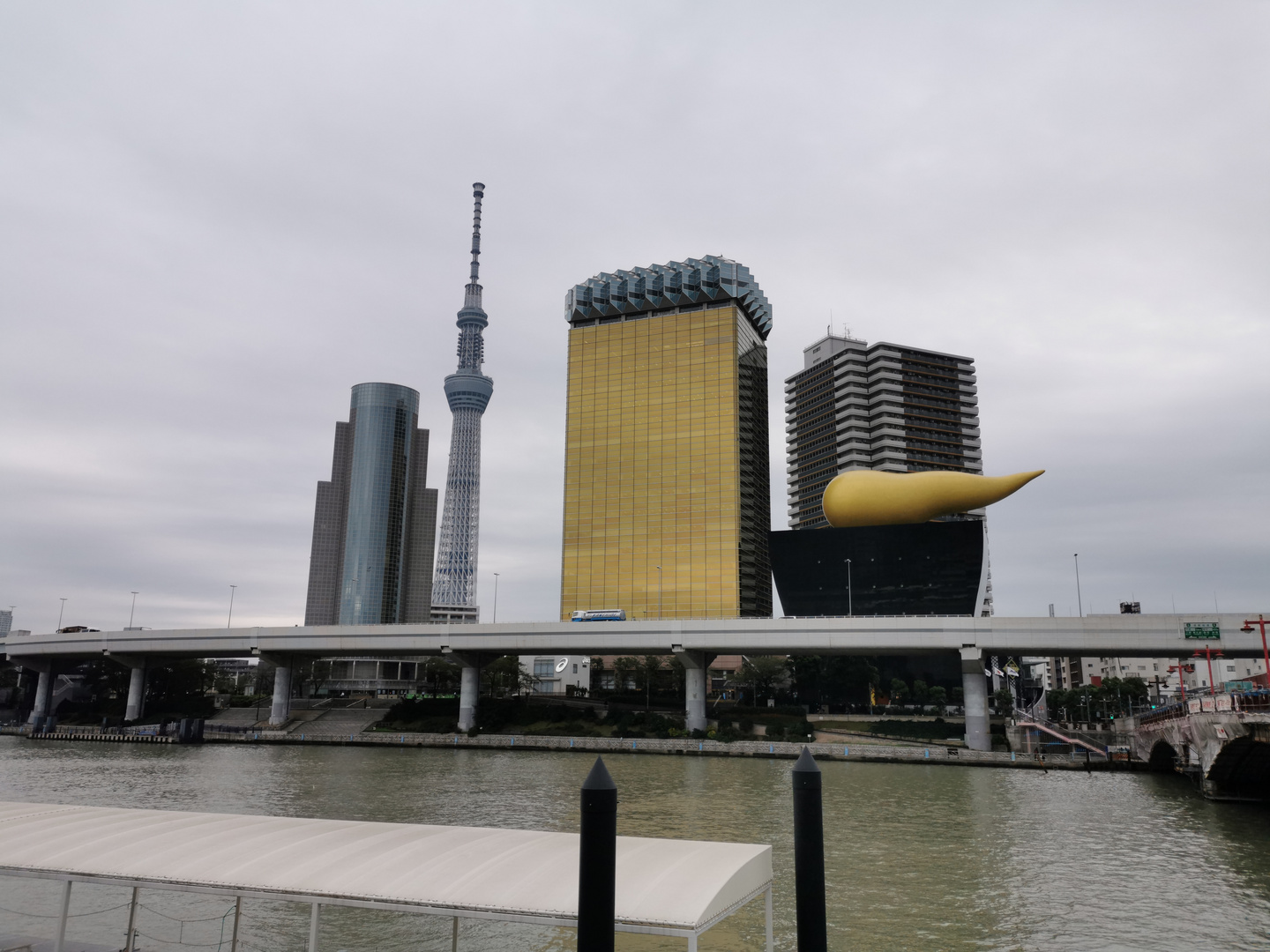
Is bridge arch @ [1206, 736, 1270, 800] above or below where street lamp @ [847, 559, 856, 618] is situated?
below

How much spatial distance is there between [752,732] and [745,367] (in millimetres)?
86729

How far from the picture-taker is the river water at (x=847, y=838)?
1683cm

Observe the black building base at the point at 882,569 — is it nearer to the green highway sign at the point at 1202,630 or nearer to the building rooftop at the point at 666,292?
the green highway sign at the point at 1202,630

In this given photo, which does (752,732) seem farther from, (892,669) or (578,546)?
(578,546)

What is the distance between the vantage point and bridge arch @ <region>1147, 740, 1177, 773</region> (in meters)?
52.1

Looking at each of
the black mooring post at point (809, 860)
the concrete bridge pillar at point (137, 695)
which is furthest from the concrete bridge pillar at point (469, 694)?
the black mooring post at point (809, 860)

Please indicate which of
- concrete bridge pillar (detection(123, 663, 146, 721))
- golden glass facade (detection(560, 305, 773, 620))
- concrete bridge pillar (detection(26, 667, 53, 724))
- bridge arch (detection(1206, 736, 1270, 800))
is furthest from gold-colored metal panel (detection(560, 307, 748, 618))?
bridge arch (detection(1206, 736, 1270, 800))

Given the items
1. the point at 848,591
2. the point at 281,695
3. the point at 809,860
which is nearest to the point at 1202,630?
the point at 848,591

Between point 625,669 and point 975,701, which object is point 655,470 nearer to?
point 625,669

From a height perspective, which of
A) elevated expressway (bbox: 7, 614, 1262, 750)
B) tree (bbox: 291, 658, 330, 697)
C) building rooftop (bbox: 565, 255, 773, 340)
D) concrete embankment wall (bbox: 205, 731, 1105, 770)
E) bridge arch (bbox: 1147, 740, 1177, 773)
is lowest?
concrete embankment wall (bbox: 205, 731, 1105, 770)

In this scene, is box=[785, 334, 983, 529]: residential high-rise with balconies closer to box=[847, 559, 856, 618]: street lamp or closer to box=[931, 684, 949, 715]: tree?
box=[847, 559, 856, 618]: street lamp

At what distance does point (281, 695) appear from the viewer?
90.9 metres

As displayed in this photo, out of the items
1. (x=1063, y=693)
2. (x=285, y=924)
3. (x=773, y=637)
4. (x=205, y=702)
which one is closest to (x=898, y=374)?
(x=1063, y=693)

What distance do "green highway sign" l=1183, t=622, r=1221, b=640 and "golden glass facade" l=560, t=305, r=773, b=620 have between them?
76660 mm
